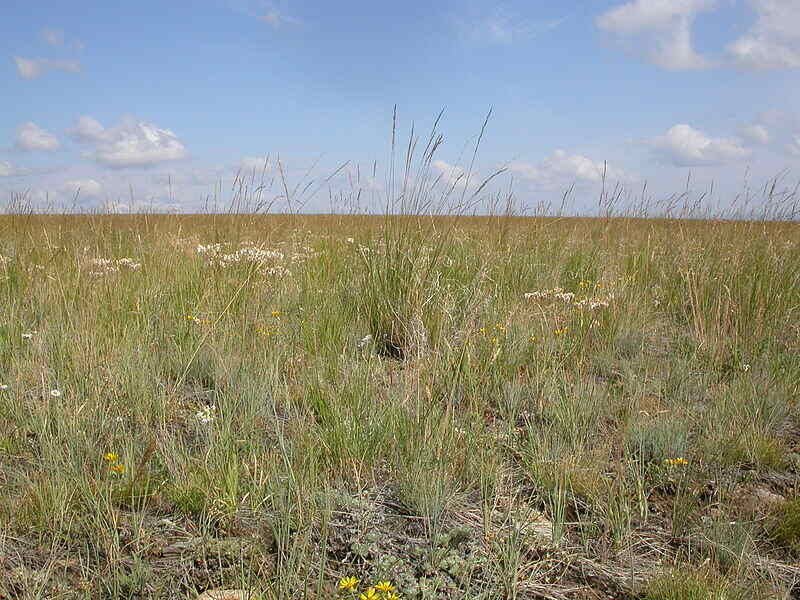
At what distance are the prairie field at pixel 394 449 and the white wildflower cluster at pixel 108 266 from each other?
0.63m

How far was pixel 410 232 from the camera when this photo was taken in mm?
3521

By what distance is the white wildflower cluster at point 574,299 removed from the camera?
3520mm

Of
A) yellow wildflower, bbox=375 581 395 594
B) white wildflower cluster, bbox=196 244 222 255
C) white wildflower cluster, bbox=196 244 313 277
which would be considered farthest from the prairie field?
white wildflower cluster, bbox=196 244 222 255

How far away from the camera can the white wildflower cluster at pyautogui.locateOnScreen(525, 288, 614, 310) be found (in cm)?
352

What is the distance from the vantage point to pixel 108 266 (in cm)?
456

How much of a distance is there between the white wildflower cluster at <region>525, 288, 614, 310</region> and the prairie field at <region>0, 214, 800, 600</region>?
4 cm

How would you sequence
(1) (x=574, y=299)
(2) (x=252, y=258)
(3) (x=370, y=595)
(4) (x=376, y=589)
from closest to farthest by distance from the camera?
(3) (x=370, y=595) → (4) (x=376, y=589) → (1) (x=574, y=299) → (2) (x=252, y=258)

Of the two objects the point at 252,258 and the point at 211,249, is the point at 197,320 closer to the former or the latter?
the point at 252,258

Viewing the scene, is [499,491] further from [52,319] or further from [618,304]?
[52,319]

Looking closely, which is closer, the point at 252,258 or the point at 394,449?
the point at 394,449

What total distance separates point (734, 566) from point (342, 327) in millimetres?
2163

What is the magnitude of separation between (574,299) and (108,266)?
3.77 metres

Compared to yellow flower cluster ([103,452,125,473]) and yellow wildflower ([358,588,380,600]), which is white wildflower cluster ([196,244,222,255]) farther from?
yellow wildflower ([358,588,380,600])

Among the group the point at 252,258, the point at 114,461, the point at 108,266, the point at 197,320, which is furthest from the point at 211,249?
the point at 114,461
